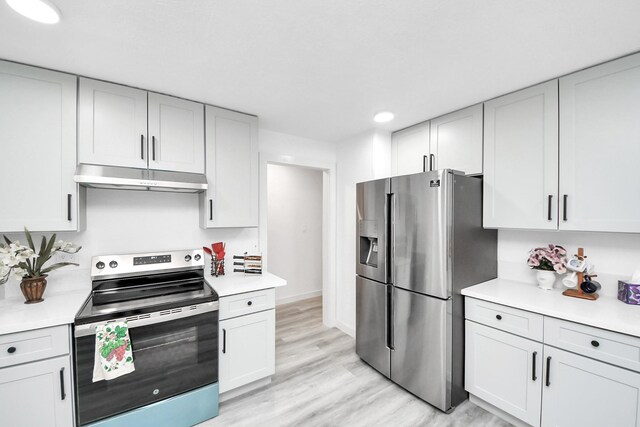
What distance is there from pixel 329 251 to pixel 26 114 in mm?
2837

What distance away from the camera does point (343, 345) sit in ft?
9.76

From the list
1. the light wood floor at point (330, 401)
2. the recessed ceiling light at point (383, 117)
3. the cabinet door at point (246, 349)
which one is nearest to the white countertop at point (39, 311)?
the cabinet door at point (246, 349)

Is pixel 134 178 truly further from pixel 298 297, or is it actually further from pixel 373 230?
pixel 298 297

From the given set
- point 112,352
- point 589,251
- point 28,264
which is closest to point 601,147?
point 589,251

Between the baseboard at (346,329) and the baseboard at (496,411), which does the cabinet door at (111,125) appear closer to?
the baseboard at (346,329)

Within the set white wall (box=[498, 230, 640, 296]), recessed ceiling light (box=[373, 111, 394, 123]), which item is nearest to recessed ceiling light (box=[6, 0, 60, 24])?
recessed ceiling light (box=[373, 111, 394, 123])

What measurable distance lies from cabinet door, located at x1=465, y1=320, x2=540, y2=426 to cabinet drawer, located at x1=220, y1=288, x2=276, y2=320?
5.18 feet

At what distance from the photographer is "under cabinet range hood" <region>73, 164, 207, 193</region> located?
1.74m

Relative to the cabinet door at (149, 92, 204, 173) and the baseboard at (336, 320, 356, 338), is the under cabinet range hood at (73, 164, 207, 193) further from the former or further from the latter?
the baseboard at (336, 320, 356, 338)

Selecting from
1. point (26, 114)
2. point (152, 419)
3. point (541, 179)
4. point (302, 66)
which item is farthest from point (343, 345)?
point (26, 114)

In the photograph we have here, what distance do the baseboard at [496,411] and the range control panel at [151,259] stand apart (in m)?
2.68

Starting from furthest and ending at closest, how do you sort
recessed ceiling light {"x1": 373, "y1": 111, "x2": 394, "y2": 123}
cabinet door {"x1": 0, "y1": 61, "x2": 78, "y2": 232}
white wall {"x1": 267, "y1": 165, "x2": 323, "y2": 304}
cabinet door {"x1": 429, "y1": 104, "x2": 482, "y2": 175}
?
1. white wall {"x1": 267, "y1": 165, "x2": 323, "y2": 304}
2. recessed ceiling light {"x1": 373, "y1": 111, "x2": 394, "y2": 123}
3. cabinet door {"x1": 429, "y1": 104, "x2": 482, "y2": 175}
4. cabinet door {"x1": 0, "y1": 61, "x2": 78, "y2": 232}

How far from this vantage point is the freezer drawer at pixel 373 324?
2.36 meters

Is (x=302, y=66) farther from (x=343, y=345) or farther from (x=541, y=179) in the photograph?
(x=343, y=345)
